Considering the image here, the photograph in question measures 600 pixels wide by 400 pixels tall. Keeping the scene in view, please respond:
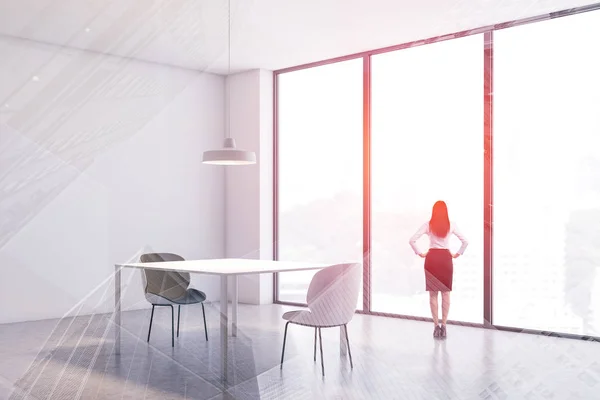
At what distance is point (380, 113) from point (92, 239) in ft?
11.8

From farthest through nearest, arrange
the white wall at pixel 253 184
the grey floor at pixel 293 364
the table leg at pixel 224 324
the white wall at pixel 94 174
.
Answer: the white wall at pixel 253 184 < the white wall at pixel 94 174 < the table leg at pixel 224 324 < the grey floor at pixel 293 364

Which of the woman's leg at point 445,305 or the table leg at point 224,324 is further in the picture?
the woman's leg at point 445,305

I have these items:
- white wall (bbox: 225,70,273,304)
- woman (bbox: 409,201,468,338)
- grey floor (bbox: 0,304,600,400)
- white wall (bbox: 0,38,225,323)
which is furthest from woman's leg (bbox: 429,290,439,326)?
white wall (bbox: 0,38,225,323)

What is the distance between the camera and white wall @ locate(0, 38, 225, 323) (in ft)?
22.6

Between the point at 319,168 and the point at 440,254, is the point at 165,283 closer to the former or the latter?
the point at 440,254

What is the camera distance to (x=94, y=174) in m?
7.50

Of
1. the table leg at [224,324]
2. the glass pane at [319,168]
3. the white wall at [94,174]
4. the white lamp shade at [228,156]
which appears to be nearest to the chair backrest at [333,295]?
the table leg at [224,324]

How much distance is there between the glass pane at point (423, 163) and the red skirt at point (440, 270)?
67 centimetres

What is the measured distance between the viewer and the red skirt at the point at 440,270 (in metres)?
6.06

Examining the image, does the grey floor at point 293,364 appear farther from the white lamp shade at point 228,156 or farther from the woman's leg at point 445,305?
the white lamp shade at point 228,156

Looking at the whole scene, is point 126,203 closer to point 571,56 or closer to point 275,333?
point 275,333

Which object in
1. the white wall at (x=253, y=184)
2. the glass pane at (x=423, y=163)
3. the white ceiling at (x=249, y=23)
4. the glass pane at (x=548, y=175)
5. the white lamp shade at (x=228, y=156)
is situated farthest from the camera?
the white wall at (x=253, y=184)

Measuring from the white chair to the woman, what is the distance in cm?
189

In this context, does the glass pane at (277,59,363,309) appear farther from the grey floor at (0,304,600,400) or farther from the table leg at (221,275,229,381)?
the table leg at (221,275,229,381)
